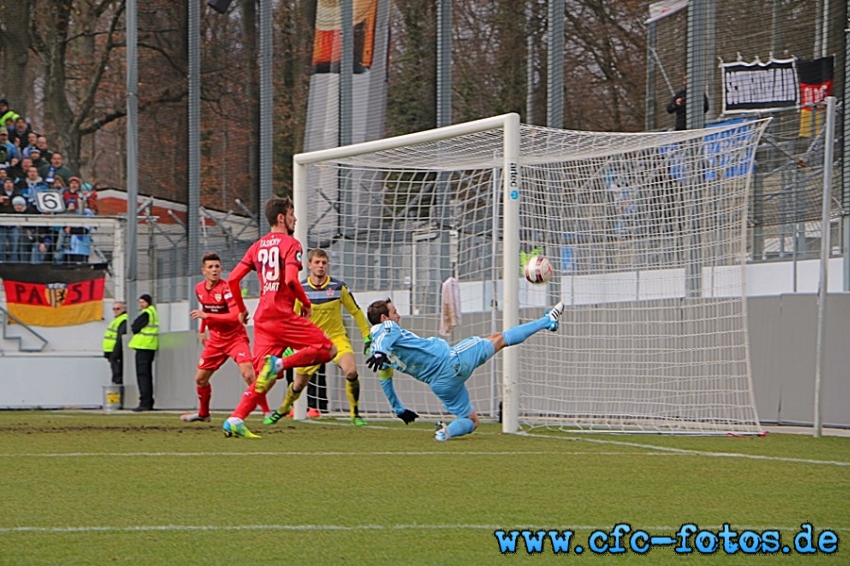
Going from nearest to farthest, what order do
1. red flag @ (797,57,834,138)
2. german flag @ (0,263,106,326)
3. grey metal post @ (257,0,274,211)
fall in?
red flag @ (797,57,834,138) < grey metal post @ (257,0,274,211) < german flag @ (0,263,106,326)

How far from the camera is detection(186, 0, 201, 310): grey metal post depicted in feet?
68.3

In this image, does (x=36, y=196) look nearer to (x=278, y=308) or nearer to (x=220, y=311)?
(x=220, y=311)

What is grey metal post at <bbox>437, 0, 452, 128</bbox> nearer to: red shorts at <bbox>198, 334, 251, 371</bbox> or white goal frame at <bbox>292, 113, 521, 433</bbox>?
red shorts at <bbox>198, 334, 251, 371</bbox>

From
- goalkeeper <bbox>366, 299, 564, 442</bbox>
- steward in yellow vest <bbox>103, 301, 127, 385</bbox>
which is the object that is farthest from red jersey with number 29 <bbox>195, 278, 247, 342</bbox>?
steward in yellow vest <bbox>103, 301, 127, 385</bbox>

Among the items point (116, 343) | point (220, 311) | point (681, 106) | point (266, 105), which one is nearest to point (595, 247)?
point (681, 106)

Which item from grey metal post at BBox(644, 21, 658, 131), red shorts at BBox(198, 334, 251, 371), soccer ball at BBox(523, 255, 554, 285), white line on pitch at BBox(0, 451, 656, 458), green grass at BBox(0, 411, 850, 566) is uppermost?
grey metal post at BBox(644, 21, 658, 131)

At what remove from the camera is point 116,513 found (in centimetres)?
610

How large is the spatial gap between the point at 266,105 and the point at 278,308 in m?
9.50

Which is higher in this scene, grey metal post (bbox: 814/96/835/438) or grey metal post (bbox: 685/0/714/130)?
grey metal post (bbox: 685/0/714/130)

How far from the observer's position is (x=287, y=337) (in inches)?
440

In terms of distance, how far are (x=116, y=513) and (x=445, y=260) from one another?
30.1 ft

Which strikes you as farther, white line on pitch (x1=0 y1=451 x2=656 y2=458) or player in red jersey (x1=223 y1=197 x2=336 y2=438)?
player in red jersey (x1=223 y1=197 x2=336 y2=438)

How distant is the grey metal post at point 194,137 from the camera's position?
2083 cm

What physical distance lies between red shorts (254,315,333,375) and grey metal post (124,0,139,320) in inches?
451
